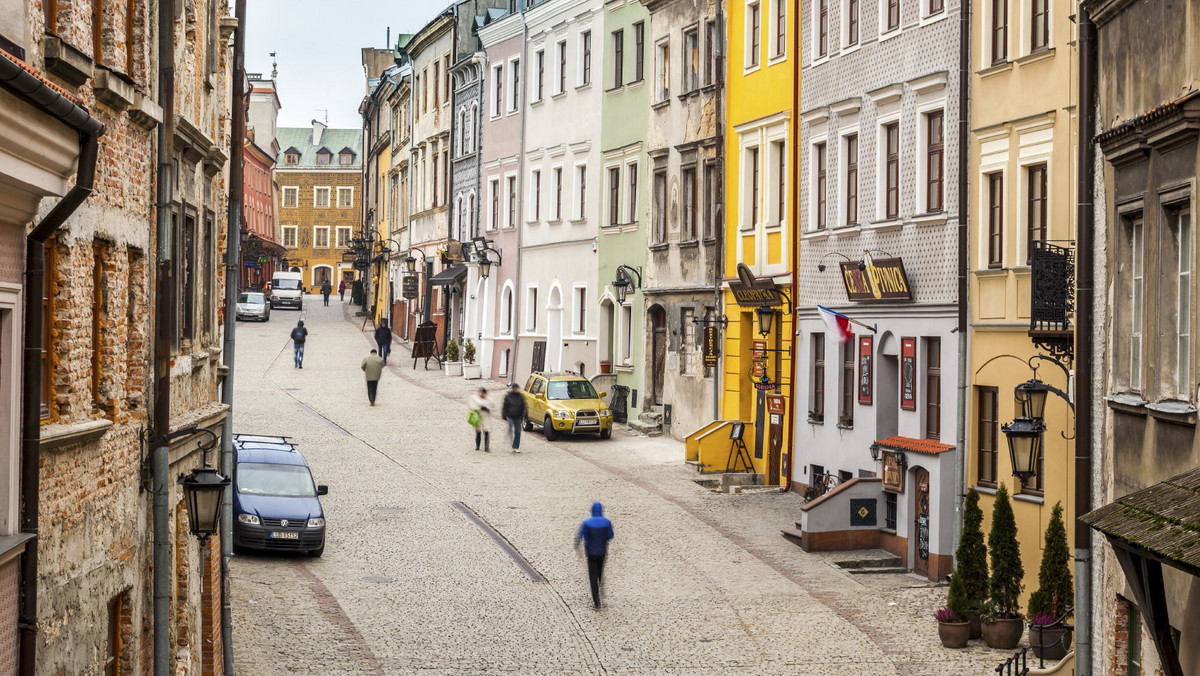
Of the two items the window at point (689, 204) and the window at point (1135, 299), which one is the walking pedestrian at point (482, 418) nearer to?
the window at point (689, 204)

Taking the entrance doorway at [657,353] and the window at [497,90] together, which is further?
the window at [497,90]

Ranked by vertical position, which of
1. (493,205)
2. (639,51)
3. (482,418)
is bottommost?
(482,418)

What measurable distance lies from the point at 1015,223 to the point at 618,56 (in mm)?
22634

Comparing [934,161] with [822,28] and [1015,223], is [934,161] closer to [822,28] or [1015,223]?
[1015,223]

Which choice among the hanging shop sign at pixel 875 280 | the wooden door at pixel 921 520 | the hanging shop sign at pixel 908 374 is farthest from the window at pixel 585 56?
the wooden door at pixel 921 520

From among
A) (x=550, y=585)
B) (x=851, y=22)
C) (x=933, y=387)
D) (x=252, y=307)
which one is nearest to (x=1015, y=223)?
(x=933, y=387)

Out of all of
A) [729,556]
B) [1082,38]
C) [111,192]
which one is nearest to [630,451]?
[729,556]

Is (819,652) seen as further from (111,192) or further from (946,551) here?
(111,192)

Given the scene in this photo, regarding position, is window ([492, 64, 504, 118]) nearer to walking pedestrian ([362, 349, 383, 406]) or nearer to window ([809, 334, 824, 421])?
walking pedestrian ([362, 349, 383, 406])

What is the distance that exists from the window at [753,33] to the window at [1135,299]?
2194cm

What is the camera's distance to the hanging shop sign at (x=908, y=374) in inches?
1082

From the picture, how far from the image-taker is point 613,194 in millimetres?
45406

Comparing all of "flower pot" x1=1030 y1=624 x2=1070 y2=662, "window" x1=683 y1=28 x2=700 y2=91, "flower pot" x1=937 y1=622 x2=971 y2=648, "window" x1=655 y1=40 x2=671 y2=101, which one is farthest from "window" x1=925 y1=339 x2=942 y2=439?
"window" x1=655 y1=40 x2=671 y2=101

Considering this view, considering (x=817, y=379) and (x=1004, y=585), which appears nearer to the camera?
(x=1004, y=585)
